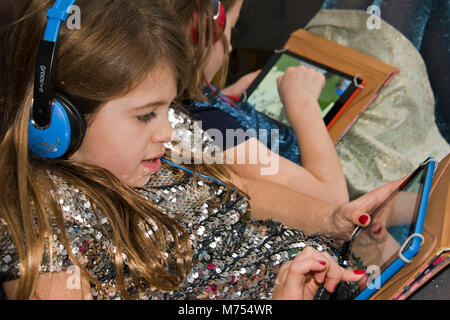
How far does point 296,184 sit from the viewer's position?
1.03 m

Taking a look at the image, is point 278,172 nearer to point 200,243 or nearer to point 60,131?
point 200,243

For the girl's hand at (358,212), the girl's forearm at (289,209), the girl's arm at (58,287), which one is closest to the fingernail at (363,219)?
the girl's hand at (358,212)

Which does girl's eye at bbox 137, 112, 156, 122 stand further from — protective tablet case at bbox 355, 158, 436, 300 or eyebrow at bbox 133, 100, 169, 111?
protective tablet case at bbox 355, 158, 436, 300

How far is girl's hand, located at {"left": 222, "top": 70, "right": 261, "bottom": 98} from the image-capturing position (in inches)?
50.3

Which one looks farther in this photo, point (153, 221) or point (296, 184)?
point (296, 184)

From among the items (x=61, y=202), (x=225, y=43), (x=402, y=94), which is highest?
(x=225, y=43)

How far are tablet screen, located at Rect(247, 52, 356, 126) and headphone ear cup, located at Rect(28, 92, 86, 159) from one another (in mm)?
583

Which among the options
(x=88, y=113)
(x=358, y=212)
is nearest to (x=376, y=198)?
(x=358, y=212)

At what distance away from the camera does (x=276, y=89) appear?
3.96 feet

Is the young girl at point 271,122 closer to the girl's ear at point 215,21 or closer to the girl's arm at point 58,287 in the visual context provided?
the girl's ear at point 215,21

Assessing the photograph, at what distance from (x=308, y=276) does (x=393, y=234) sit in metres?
0.14

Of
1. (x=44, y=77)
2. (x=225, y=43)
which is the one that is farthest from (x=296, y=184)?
(x=44, y=77)
